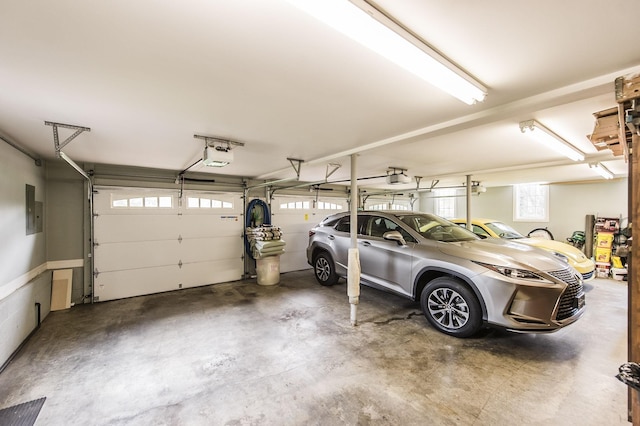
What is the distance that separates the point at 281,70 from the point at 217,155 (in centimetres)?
175

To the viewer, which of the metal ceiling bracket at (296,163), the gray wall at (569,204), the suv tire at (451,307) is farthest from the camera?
the gray wall at (569,204)

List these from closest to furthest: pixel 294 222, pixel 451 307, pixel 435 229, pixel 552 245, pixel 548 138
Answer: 1. pixel 548 138
2. pixel 451 307
3. pixel 435 229
4. pixel 552 245
5. pixel 294 222

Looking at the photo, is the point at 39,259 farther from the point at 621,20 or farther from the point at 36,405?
the point at 621,20

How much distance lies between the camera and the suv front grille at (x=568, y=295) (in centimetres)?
273

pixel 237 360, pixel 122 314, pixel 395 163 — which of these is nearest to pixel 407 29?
pixel 237 360

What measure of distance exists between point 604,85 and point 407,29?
145 centimetres

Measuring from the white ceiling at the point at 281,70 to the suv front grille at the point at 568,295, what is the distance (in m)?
1.58

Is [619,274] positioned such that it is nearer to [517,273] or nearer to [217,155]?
[517,273]

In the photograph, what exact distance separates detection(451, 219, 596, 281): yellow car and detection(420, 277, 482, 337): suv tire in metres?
1.61

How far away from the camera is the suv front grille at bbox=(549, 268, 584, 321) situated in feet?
8.95

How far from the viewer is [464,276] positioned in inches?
120

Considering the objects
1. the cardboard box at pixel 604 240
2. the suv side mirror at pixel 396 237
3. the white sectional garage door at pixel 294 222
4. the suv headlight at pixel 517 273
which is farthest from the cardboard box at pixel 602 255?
the white sectional garage door at pixel 294 222

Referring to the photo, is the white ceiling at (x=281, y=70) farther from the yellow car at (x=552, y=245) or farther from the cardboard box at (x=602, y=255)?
the cardboard box at (x=602, y=255)

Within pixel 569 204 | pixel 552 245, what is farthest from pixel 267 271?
pixel 569 204
